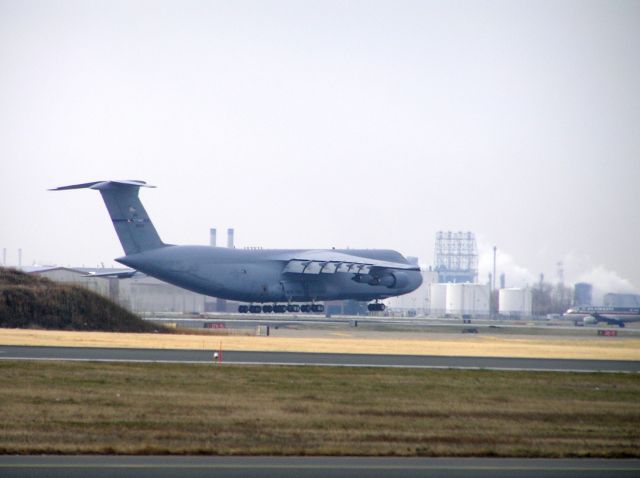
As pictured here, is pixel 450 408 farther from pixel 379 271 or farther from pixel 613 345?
pixel 379 271

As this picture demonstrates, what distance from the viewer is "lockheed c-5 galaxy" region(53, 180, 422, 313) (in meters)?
65.8

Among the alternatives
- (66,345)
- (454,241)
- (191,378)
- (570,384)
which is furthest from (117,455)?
(454,241)

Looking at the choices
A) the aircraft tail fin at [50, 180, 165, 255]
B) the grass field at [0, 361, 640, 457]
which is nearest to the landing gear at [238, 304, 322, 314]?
the aircraft tail fin at [50, 180, 165, 255]

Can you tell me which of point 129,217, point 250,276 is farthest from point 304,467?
point 250,276

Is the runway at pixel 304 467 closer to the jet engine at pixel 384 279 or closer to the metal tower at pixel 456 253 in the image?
the jet engine at pixel 384 279

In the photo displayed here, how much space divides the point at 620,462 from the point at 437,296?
121762 millimetres

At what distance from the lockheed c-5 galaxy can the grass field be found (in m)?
36.9

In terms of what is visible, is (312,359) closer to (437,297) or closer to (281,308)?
(281,308)

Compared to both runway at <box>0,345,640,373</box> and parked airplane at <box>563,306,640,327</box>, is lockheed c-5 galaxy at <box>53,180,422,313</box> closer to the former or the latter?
runway at <box>0,345,640,373</box>

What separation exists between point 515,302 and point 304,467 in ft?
404

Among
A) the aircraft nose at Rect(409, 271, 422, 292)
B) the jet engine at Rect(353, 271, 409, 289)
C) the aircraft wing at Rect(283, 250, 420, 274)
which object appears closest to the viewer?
the aircraft wing at Rect(283, 250, 420, 274)

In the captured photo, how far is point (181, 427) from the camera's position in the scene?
19016 mm

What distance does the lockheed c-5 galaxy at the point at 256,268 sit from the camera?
65812 millimetres

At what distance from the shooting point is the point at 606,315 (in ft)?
363
